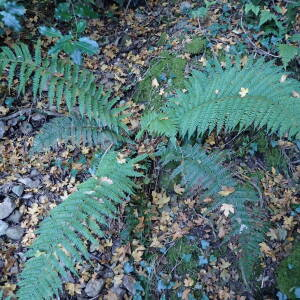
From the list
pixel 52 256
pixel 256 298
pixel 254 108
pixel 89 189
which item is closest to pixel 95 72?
pixel 89 189

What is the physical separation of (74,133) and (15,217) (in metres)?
→ 1.14

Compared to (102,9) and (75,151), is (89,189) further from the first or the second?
(102,9)

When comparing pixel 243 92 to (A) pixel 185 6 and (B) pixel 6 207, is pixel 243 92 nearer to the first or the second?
(A) pixel 185 6

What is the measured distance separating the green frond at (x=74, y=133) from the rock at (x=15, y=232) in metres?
0.87

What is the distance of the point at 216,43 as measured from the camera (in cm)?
437

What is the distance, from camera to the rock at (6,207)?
352cm

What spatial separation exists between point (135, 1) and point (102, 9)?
54cm

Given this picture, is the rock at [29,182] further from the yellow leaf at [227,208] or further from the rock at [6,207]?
the yellow leaf at [227,208]

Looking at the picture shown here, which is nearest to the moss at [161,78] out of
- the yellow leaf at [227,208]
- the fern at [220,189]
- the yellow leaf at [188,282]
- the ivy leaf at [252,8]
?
the fern at [220,189]

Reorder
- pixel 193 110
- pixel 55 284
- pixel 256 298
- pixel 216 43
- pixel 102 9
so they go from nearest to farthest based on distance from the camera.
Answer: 1. pixel 55 284
2. pixel 256 298
3. pixel 193 110
4. pixel 216 43
5. pixel 102 9

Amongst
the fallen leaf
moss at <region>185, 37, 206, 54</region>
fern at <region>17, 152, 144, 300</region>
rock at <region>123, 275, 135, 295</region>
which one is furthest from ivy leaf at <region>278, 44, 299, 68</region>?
rock at <region>123, 275, 135, 295</region>

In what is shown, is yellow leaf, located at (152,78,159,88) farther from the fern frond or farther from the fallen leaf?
the fallen leaf

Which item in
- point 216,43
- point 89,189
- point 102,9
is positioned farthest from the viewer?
point 102,9

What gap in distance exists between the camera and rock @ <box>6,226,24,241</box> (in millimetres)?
3428
